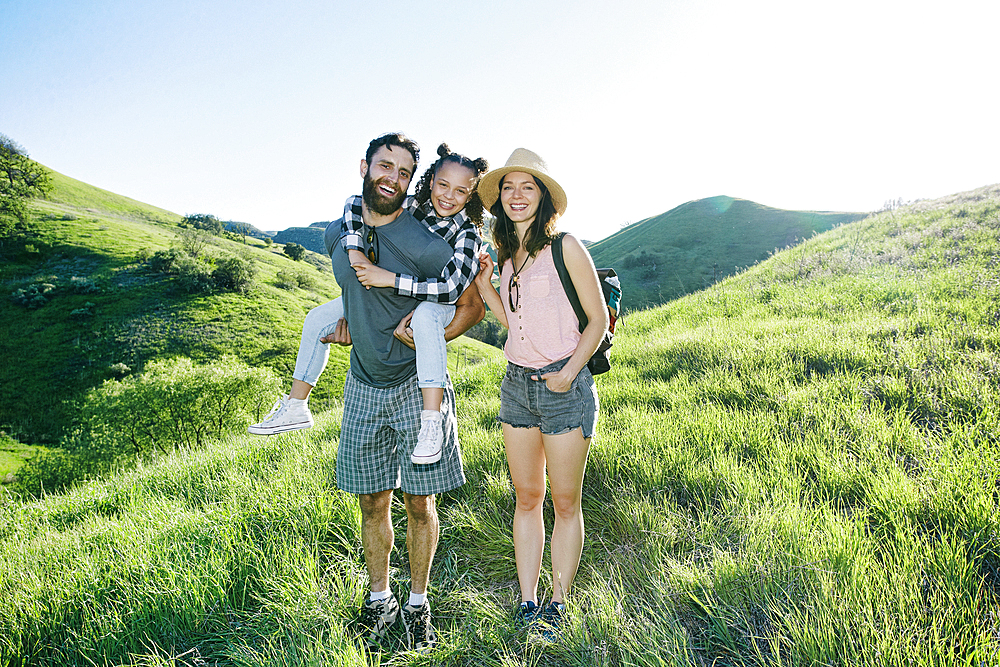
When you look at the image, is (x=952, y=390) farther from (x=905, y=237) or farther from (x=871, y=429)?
(x=905, y=237)

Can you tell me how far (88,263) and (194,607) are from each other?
3669 inches

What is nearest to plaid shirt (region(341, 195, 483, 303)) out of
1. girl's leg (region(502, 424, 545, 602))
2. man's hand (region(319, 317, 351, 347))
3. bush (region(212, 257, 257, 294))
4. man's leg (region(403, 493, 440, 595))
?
man's hand (region(319, 317, 351, 347))

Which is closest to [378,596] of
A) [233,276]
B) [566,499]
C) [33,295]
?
[566,499]

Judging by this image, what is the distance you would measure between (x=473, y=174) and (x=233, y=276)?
79.1 m

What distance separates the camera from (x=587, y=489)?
341 cm

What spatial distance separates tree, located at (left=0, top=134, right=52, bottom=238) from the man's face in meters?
109

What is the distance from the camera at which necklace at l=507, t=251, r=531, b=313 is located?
2650 millimetres

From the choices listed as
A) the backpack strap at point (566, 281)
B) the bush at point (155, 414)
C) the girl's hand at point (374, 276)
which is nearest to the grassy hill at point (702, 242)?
the bush at point (155, 414)

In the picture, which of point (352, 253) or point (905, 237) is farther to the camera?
point (905, 237)

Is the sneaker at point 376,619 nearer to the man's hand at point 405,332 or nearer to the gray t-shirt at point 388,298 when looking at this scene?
the gray t-shirt at point 388,298

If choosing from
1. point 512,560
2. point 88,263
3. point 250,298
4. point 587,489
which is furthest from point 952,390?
point 88,263

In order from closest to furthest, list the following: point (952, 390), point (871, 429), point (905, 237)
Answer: point (871, 429) → point (952, 390) → point (905, 237)

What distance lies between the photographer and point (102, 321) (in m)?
58.5

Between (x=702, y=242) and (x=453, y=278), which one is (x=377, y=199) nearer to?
(x=453, y=278)
